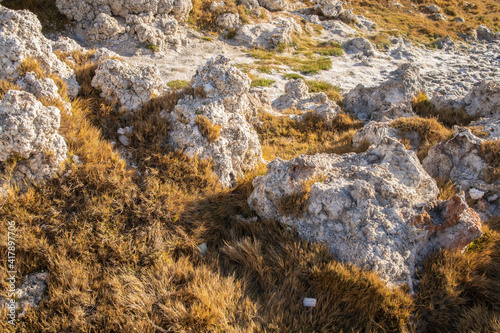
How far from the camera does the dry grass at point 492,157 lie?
4.57 meters

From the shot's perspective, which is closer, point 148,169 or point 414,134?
point 148,169

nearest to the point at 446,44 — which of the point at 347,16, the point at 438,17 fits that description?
the point at 347,16

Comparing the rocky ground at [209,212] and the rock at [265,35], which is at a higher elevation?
the rock at [265,35]

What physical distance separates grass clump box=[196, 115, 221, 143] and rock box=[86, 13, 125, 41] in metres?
14.0

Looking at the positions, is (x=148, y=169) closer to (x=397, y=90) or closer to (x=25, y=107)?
(x=25, y=107)

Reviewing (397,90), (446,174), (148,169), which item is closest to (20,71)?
(148,169)

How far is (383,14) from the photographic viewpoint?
29859 millimetres

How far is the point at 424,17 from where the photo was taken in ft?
103

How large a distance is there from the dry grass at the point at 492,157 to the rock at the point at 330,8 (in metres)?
24.1

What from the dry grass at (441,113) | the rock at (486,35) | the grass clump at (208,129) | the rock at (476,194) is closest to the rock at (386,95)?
the dry grass at (441,113)

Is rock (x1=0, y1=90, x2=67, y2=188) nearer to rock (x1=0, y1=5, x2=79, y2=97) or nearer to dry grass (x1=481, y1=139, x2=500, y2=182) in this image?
rock (x1=0, y1=5, x2=79, y2=97)

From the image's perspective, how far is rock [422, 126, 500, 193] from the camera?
15.6ft

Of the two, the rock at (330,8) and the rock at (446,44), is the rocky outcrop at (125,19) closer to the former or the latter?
the rock at (330,8)

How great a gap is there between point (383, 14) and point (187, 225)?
3598 centimetres
